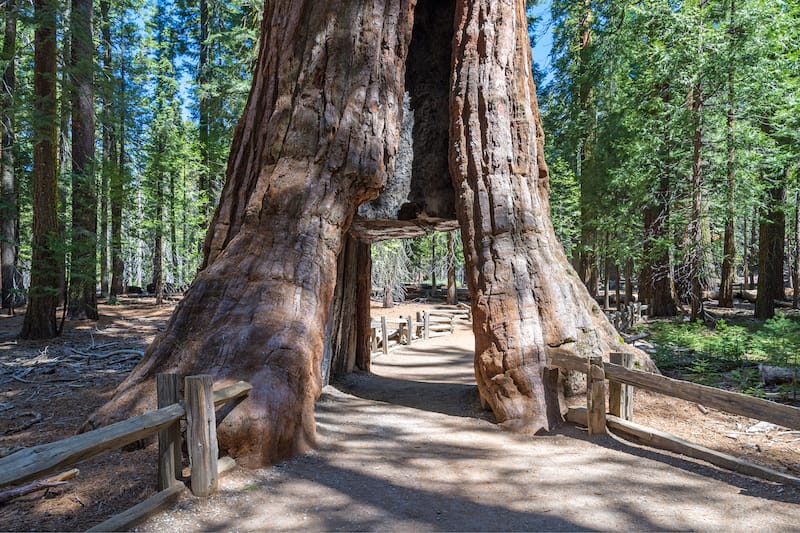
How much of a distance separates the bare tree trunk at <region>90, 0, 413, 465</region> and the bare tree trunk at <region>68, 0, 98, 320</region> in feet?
24.8

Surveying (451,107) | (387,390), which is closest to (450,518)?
(387,390)

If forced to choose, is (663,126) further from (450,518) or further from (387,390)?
(450,518)

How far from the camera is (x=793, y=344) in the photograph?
8.23 metres

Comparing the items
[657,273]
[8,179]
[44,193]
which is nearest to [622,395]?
[657,273]

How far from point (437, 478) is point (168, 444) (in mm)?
2453

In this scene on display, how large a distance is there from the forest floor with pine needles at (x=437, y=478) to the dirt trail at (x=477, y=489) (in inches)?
0.6

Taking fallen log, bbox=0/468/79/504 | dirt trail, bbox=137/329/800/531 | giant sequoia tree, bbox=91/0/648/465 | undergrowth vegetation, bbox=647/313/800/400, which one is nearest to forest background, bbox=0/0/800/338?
undergrowth vegetation, bbox=647/313/800/400

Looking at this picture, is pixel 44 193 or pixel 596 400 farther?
pixel 44 193

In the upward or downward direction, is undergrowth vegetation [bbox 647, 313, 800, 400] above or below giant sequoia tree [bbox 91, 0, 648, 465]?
below

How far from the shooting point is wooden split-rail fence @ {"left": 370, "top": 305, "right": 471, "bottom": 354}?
46.8 ft

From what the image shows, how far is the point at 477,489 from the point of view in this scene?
4.47 m

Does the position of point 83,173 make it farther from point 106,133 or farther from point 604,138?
point 604,138

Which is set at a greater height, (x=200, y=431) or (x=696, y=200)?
(x=696, y=200)

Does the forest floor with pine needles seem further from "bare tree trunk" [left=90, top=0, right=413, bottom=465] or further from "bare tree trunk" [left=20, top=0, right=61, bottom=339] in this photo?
"bare tree trunk" [left=20, top=0, right=61, bottom=339]
